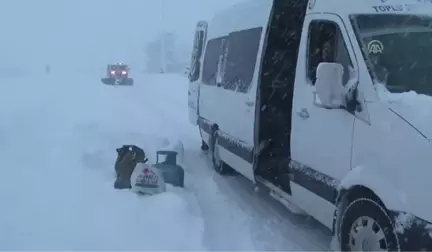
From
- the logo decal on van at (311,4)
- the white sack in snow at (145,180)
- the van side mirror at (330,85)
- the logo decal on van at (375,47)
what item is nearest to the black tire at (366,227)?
the van side mirror at (330,85)

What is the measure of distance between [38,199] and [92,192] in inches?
27.2

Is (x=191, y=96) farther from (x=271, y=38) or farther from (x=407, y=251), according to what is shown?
(x=407, y=251)

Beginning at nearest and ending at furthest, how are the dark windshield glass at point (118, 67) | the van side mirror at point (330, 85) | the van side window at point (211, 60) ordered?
the van side mirror at point (330, 85) → the van side window at point (211, 60) → the dark windshield glass at point (118, 67)

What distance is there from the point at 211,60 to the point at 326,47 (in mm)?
4837

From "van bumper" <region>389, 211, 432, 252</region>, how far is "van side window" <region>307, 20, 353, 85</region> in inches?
48.4

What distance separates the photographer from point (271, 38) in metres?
6.52

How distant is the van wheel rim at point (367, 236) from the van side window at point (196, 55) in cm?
725

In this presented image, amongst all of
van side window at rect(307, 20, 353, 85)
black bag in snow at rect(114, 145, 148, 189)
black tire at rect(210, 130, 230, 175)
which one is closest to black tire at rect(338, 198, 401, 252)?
van side window at rect(307, 20, 353, 85)

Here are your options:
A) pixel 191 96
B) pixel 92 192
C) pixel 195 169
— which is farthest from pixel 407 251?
pixel 191 96

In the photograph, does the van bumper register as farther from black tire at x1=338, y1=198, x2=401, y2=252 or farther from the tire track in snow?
the tire track in snow

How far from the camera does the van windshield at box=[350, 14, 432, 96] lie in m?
4.25

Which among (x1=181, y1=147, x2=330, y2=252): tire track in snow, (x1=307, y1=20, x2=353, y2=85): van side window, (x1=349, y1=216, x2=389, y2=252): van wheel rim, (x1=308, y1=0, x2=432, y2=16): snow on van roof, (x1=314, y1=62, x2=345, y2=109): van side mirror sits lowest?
(x1=181, y1=147, x2=330, y2=252): tire track in snow

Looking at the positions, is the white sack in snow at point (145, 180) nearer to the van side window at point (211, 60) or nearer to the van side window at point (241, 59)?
the van side window at point (241, 59)

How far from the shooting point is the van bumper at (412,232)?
365 centimetres
